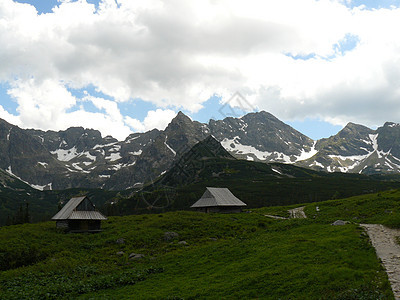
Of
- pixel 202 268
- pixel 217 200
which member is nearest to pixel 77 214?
pixel 217 200

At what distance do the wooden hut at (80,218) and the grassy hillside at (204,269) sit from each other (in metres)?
12.2

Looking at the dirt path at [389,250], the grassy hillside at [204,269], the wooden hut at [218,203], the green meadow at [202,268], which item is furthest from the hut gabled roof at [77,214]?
the dirt path at [389,250]

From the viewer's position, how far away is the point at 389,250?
77.9 ft

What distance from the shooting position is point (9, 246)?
39.8 meters

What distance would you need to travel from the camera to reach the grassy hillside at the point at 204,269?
18984 millimetres

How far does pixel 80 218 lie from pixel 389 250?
162ft

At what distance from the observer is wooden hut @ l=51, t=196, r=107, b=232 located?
2288 inches

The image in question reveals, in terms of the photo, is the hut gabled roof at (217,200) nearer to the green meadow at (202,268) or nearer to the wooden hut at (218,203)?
the wooden hut at (218,203)

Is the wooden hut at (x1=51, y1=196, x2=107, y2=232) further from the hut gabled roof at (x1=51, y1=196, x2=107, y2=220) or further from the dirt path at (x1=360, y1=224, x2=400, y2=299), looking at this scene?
the dirt path at (x1=360, y1=224, x2=400, y2=299)

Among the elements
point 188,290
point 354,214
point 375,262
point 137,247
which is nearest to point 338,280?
point 375,262

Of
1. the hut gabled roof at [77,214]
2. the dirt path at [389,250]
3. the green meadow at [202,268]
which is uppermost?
the hut gabled roof at [77,214]

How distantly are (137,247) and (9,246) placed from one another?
16.1 metres

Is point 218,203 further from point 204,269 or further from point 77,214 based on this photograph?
point 204,269

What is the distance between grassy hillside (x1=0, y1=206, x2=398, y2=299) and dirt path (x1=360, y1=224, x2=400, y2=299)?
491 millimetres
